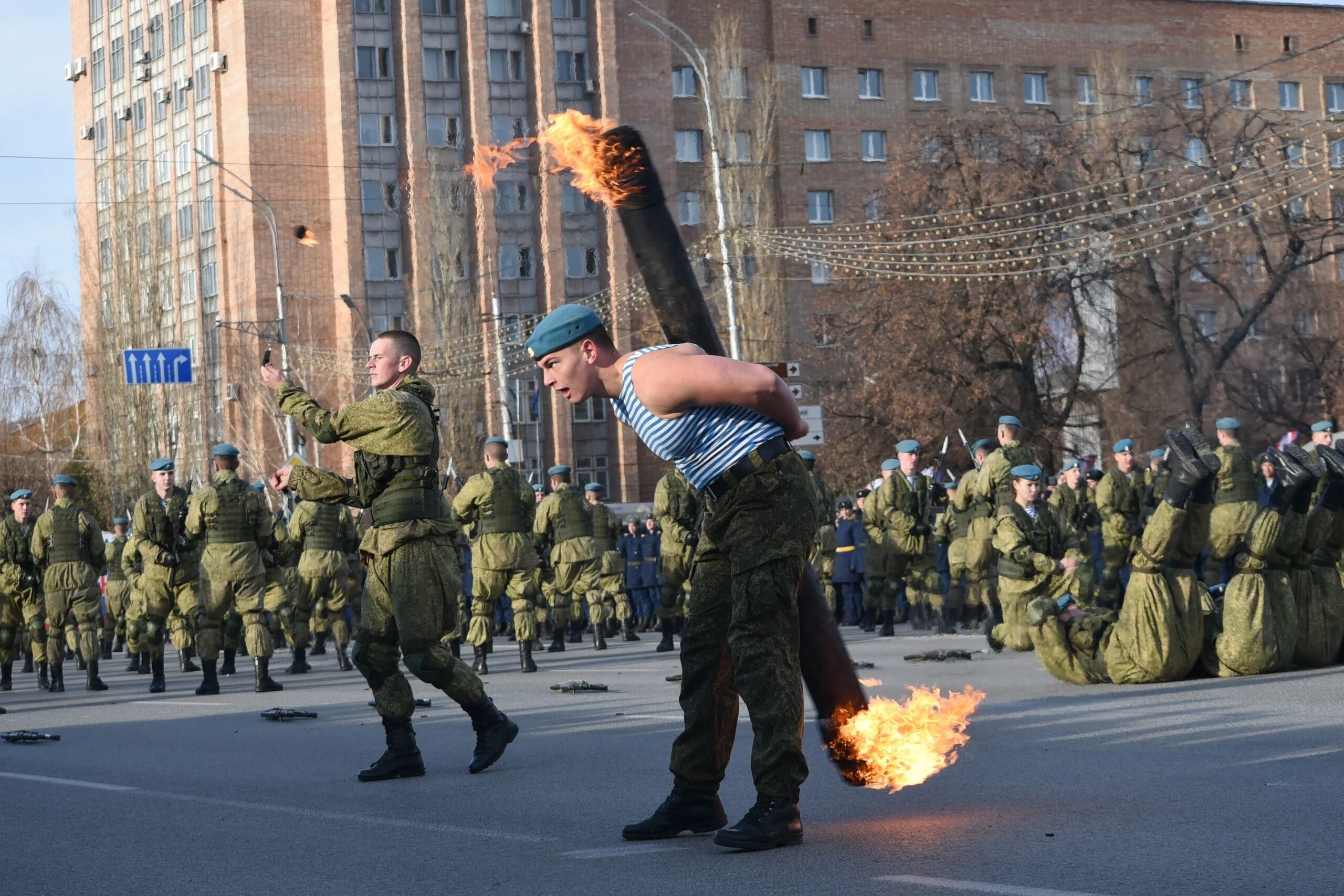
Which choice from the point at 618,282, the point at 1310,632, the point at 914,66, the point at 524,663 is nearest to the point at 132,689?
the point at 524,663

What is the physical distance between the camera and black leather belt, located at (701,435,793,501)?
6.00 m

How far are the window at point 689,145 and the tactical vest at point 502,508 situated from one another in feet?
150

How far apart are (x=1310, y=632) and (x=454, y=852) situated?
7480 mm

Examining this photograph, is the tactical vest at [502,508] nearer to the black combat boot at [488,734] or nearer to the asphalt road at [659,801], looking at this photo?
the asphalt road at [659,801]

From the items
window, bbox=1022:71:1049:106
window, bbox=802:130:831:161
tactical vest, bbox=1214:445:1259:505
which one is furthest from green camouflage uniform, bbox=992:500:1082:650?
window, bbox=1022:71:1049:106

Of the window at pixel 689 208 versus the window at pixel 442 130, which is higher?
the window at pixel 442 130

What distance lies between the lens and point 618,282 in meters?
59.7

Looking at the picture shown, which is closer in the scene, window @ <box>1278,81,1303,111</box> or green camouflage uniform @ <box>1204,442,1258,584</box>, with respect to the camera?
green camouflage uniform @ <box>1204,442,1258,584</box>

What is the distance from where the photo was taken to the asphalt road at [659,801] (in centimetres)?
554

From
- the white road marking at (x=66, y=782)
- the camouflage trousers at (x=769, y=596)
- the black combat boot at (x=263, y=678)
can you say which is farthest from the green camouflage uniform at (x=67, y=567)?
the camouflage trousers at (x=769, y=596)

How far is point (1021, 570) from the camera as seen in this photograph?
13945 millimetres

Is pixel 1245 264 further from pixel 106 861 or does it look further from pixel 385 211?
pixel 106 861

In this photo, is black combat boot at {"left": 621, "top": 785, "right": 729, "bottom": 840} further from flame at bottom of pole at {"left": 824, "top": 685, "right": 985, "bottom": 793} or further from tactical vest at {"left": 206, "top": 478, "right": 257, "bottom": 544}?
tactical vest at {"left": 206, "top": 478, "right": 257, "bottom": 544}

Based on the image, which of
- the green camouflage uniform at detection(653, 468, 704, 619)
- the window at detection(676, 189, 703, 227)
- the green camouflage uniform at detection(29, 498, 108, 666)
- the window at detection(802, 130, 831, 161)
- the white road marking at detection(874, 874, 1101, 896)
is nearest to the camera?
the white road marking at detection(874, 874, 1101, 896)
